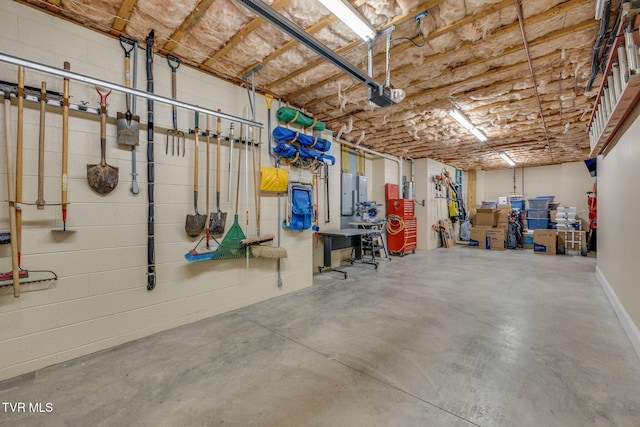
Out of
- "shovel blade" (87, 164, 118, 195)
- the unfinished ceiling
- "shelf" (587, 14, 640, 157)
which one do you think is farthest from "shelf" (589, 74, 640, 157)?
"shovel blade" (87, 164, 118, 195)

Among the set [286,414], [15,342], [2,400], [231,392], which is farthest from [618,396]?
[15,342]

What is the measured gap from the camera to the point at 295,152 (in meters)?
3.89

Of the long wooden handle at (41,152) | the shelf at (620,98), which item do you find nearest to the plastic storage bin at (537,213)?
the shelf at (620,98)

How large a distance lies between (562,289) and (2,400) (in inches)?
249

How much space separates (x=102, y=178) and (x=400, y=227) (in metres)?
6.39

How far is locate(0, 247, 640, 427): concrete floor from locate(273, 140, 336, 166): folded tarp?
2060 millimetres

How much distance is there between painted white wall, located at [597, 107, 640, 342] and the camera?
253 cm

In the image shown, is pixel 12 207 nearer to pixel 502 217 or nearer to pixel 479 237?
pixel 479 237

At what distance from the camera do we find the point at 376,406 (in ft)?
5.59

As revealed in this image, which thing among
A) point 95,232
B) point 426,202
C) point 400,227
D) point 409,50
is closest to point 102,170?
point 95,232

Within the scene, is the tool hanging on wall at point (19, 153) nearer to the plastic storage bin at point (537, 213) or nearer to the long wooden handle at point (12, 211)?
the long wooden handle at point (12, 211)

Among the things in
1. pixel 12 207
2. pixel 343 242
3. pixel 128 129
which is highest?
pixel 128 129

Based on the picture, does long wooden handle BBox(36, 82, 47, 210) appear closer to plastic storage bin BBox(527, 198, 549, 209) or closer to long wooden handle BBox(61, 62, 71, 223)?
long wooden handle BBox(61, 62, 71, 223)

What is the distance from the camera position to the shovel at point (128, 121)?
2.47m
